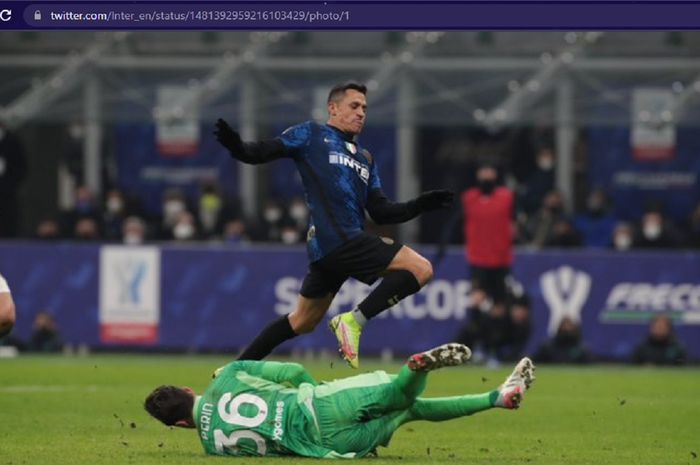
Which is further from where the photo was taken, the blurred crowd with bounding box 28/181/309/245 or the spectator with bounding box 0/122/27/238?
the spectator with bounding box 0/122/27/238

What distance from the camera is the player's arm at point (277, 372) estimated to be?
12.0 meters

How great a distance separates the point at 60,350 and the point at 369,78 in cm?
570

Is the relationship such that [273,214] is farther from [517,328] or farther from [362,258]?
[362,258]

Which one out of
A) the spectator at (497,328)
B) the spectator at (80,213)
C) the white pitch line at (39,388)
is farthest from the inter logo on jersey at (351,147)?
the spectator at (80,213)

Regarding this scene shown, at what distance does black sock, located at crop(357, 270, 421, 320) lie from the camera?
13.5m

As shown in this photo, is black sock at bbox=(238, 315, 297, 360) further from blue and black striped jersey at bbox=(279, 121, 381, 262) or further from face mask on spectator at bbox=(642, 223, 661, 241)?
face mask on spectator at bbox=(642, 223, 661, 241)

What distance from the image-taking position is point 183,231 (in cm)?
2530

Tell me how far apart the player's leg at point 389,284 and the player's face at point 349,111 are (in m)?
0.85

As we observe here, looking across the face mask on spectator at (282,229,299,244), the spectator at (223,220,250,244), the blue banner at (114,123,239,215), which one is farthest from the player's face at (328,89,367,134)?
the blue banner at (114,123,239,215)

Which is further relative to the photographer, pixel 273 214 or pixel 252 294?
pixel 273 214

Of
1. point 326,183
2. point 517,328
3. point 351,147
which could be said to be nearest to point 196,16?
point 351,147

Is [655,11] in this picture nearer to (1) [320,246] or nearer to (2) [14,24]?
(1) [320,246]

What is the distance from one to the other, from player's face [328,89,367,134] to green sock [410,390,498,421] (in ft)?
8.30

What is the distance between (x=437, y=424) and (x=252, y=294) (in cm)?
855
